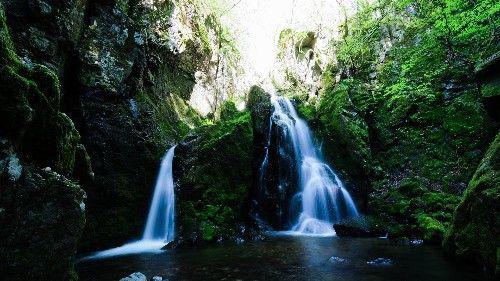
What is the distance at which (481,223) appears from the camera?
6.28 metres

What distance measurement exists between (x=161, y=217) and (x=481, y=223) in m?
9.95

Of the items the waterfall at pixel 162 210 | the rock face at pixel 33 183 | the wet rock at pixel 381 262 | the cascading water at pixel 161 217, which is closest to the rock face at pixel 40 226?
the rock face at pixel 33 183

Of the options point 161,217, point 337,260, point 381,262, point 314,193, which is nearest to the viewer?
point 381,262

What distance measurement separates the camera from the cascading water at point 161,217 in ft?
39.1

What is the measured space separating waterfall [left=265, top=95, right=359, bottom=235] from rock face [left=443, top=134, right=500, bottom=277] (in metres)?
5.87

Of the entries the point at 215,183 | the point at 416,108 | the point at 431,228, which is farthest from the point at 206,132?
the point at 416,108

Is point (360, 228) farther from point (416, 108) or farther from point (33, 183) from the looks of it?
point (33, 183)

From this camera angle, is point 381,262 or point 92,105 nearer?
point 381,262

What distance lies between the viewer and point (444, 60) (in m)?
17.5

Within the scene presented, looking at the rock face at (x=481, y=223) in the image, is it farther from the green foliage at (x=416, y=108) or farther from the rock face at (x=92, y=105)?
the rock face at (x=92, y=105)

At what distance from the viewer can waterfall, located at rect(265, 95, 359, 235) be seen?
1405 centimetres

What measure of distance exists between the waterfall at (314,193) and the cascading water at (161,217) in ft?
16.4

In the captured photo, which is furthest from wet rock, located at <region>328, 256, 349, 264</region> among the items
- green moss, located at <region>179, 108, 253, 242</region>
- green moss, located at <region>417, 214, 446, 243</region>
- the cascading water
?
the cascading water

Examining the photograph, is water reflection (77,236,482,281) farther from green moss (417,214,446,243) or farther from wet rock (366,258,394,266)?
green moss (417,214,446,243)
